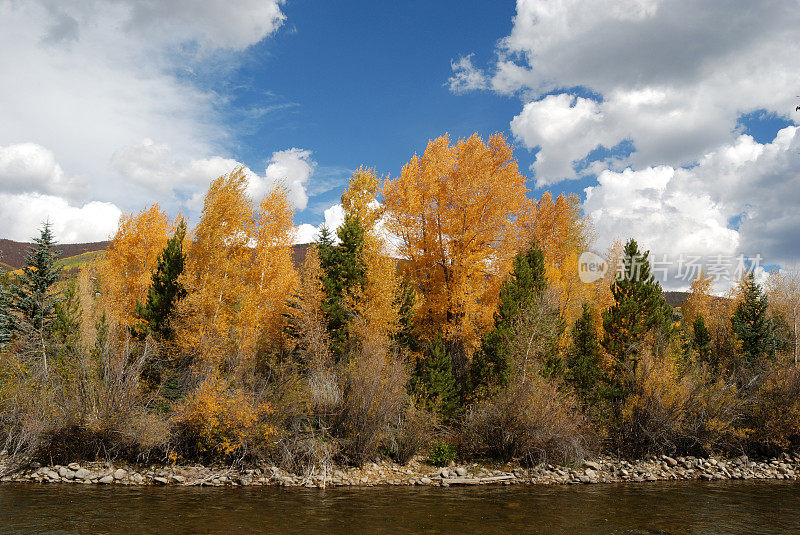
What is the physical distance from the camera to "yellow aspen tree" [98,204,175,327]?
1583 inches

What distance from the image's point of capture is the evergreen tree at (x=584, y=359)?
110ft

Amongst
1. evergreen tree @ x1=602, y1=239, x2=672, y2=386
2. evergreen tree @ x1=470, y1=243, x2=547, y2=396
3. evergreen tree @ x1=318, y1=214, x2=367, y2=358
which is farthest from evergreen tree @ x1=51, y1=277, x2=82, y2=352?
evergreen tree @ x1=602, y1=239, x2=672, y2=386

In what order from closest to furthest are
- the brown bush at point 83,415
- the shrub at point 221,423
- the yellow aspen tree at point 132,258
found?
the brown bush at point 83,415 → the shrub at point 221,423 → the yellow aspen tree at point 132,258

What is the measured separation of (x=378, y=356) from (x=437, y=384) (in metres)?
5.14

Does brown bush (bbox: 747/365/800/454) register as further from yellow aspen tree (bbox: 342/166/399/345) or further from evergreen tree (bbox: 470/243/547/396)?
yellow aspen tree (bbox: 342/166/399/345)

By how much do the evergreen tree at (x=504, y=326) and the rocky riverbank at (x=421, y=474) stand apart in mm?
5252

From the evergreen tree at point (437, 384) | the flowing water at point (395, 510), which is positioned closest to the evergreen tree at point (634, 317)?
the flowing water at point (395, 510)

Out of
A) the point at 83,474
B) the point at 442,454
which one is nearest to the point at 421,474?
the point at 442,454

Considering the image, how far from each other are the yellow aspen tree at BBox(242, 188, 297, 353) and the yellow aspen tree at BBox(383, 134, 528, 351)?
850 cm

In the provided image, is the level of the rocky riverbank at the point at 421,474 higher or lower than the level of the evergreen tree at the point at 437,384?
lower

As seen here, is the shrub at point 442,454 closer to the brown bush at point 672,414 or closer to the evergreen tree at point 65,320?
the brown bush at point 672,414

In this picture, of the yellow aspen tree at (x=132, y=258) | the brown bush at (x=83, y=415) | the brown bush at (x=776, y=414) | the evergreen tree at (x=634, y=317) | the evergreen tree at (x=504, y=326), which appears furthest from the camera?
the yellow aspen tree at (x=132, y=258)

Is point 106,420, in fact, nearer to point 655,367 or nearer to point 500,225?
point 500,225

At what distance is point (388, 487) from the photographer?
24.7 meters
